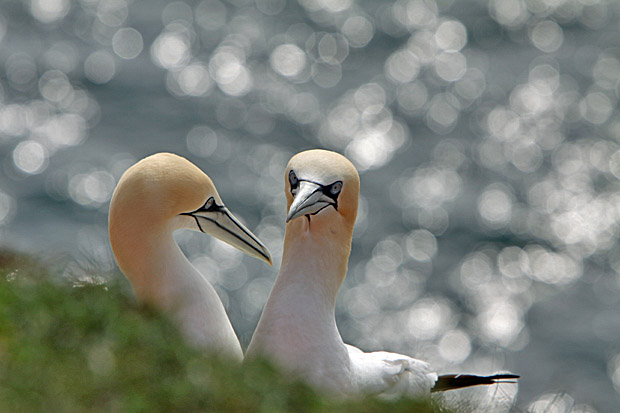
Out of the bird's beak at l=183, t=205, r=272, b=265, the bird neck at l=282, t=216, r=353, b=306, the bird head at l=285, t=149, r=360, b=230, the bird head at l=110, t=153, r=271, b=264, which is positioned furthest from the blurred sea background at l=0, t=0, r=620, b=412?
the bird head at l=285, t=149, r=360, b=230

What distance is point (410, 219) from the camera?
17.7m

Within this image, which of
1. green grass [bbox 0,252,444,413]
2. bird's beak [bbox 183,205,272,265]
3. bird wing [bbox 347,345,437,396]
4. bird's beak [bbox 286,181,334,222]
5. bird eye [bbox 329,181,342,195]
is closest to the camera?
green grass [bbox 0,252,444,413]

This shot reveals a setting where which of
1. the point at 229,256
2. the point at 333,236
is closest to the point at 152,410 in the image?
the point at 333,236

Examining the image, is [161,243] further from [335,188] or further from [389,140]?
[389,140]

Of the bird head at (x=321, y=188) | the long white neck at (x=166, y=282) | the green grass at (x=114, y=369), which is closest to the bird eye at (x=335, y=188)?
the bird head at (x=321, y=188)

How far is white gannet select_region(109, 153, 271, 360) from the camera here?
495 cm

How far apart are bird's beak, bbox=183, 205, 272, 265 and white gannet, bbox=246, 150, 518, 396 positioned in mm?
391

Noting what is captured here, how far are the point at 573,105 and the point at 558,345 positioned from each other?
6472 mm

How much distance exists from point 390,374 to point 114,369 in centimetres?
236

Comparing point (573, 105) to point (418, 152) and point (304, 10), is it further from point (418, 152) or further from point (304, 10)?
point (304, 10)

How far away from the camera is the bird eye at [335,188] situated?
4957 mm

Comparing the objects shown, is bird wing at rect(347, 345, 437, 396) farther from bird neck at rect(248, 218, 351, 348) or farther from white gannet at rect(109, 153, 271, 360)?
white gannet at rect(109, 153, 271, 360)

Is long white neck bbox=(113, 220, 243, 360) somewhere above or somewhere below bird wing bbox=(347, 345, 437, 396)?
above

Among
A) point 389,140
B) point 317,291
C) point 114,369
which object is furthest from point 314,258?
point 389,140
